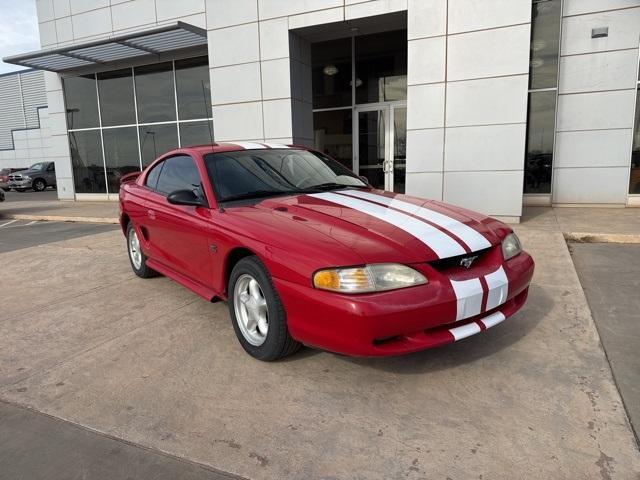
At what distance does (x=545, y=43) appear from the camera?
9.59 meters

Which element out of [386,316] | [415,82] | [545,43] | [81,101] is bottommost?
[386,316]

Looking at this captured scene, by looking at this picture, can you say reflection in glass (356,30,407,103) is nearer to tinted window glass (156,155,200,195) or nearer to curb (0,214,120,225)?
curb (0,214,120,225)

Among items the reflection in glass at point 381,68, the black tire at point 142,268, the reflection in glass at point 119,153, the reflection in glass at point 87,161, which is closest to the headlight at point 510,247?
the black tire at point 142,268

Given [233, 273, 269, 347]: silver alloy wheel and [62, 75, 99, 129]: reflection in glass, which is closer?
[233, 273, 269, 347]: silver alloy wheel

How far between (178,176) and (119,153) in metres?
11.7

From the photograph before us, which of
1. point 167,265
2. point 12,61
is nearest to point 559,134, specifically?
point 167,265

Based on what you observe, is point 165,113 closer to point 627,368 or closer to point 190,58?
point 190,58

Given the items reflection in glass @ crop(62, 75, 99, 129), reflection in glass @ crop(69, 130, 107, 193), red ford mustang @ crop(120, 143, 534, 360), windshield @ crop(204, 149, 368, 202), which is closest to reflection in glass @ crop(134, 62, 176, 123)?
reflection in glass @ crop(62, 75, 99, 129)

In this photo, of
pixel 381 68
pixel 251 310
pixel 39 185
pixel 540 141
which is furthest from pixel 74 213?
pixel 39 185

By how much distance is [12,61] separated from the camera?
41.0 ft

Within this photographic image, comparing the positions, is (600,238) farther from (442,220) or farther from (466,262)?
(466,262)

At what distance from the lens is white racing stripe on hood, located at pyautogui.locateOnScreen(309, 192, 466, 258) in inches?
109

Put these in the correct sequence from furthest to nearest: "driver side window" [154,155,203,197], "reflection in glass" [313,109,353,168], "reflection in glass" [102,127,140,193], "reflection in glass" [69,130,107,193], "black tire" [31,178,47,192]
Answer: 1. "black tire" [31,178,47,192]
2. "reflection in glass" [69,130,107,193]
3. "reflection in glass" [102,127,140,193]
4. "reflection in glass" [313,109,353,168]
5. "driver side window" [154,155,203,197]

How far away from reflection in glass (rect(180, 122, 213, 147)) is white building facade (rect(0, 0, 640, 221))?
1.6 inches
